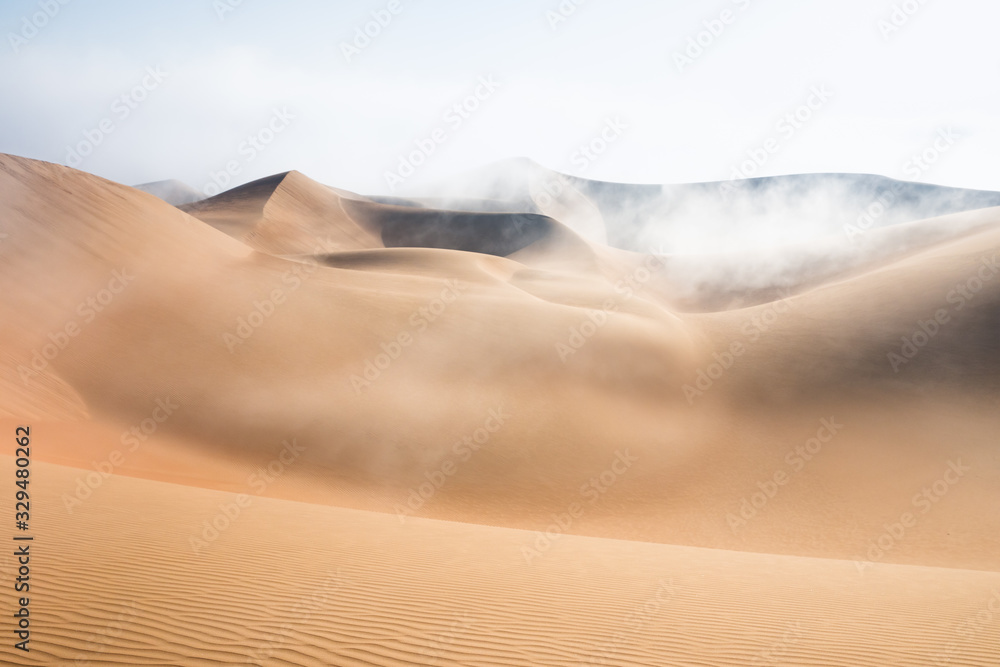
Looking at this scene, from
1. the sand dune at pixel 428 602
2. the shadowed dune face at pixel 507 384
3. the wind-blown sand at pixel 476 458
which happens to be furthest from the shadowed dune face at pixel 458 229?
the sand dune at pixel 428 602

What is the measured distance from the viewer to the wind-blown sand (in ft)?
17.5

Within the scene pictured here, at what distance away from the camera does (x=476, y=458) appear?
14477mm

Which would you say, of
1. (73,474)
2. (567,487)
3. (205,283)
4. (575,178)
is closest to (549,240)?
(205,283)

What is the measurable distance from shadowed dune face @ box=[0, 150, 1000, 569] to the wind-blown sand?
0.31 feet

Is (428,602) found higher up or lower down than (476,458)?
lower down

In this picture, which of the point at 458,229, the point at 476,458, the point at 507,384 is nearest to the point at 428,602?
the point at 476,458

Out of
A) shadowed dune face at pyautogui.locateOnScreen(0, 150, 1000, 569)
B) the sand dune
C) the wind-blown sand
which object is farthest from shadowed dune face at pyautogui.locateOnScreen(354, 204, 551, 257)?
the sand dune

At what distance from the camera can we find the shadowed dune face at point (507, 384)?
13.0 meters

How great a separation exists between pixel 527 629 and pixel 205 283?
18.4m

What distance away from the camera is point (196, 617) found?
495 centimetres

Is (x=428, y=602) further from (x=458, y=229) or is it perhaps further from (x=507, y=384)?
(x=458, y=229)

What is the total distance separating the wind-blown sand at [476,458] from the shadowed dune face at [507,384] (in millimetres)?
93

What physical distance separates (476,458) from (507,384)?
3.48 meters

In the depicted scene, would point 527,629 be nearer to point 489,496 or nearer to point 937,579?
point 937,579
